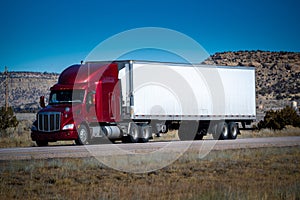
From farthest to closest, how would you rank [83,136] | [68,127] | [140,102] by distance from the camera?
[140,102] < [83,136] < [68,127]

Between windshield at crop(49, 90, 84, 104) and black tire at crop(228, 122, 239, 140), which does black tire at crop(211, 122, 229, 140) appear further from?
windshield at crop(49, 90, 84, 104)

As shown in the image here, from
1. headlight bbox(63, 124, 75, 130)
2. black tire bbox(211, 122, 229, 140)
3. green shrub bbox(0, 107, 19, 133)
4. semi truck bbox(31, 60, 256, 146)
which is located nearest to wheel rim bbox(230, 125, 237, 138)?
semi truck bbox(31, 60, 256, 146)

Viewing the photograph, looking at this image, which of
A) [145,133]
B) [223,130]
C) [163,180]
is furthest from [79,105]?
[163,180]

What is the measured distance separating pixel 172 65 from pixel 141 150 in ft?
28.1

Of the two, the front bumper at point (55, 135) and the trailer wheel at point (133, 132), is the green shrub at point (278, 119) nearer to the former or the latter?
the trailer wheel at point (133, 132)

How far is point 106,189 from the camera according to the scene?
43.3 feet

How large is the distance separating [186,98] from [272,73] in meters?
78.1

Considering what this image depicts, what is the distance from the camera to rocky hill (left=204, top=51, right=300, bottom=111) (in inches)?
3497

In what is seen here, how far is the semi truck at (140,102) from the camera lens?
27516 mm

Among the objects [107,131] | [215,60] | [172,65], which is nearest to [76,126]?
[107,131]

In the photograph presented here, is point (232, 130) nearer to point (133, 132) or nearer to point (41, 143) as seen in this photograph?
point (133, 132)

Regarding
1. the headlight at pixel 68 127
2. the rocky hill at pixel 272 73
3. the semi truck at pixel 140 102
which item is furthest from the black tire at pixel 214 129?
the rocky hill at pixel 272 73

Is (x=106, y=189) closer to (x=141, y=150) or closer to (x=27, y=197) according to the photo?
(x=27, y=197)

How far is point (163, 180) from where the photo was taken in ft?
48.4
